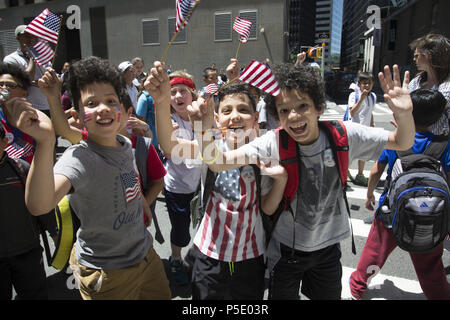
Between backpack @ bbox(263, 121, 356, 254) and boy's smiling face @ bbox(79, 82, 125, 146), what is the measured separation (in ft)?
3.17

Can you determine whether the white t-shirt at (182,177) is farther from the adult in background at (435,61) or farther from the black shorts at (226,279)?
the adult in background at (435,61)

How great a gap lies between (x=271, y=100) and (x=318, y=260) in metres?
1.05

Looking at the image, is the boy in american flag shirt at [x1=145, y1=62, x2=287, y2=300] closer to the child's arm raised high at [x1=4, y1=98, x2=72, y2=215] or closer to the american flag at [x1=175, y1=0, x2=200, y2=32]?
the american flag at [x1=175, y1=0, x2=200, y2=32]

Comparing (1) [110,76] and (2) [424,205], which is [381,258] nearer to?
(2) [424,205]

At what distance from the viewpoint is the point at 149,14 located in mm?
24312

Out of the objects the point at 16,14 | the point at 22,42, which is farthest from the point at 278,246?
the point at 16,14

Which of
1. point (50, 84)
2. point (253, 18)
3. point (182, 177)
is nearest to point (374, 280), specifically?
point (182, 177)

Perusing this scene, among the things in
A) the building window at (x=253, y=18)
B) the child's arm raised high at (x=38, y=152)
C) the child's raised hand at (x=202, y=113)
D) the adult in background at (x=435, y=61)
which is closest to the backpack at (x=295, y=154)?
the child's raised hand at (x=202, y=113)

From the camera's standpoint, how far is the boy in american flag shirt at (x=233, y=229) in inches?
73.8

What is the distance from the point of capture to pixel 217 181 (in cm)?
194

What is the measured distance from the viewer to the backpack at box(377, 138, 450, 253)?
6.98 feet

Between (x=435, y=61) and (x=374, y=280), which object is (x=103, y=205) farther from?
(x=435, y=61)

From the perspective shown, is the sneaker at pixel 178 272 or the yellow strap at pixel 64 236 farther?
the sneaker at pixel 178 272

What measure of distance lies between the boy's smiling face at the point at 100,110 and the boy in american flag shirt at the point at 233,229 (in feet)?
1.90
